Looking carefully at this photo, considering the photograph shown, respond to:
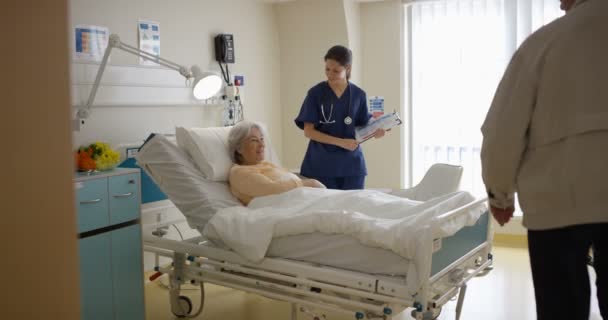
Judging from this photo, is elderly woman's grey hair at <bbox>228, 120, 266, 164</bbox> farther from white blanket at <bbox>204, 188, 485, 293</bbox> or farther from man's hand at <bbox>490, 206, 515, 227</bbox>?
man's hand at <bbox>490, 206, 515, 227</bbox>

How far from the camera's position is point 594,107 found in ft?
4.76

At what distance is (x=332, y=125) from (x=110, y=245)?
1.40m

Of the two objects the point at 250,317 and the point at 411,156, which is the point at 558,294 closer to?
the point at 250,317

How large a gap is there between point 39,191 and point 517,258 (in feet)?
12.5

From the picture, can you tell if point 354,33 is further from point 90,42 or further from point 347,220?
point 347,220

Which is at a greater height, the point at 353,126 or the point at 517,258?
the point at 353,126

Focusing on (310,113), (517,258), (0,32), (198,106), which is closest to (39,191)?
(0,32)

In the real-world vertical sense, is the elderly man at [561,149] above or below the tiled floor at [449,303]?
above

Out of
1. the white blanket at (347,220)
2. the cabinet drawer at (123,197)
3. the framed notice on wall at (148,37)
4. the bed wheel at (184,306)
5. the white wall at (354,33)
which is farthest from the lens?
the white wall at (354,33)

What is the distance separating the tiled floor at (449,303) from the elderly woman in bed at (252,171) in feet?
2.05

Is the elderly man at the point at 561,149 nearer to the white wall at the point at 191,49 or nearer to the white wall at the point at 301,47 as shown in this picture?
the white wall at the point at 191,49

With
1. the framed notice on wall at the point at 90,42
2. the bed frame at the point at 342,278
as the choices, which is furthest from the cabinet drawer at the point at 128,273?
the framed notice on wall at the point at 90,42

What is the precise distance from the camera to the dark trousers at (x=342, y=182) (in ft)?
11.2

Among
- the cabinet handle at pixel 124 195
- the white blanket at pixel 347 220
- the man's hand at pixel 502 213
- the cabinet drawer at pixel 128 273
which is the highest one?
the man's hand at pixel 502 213
